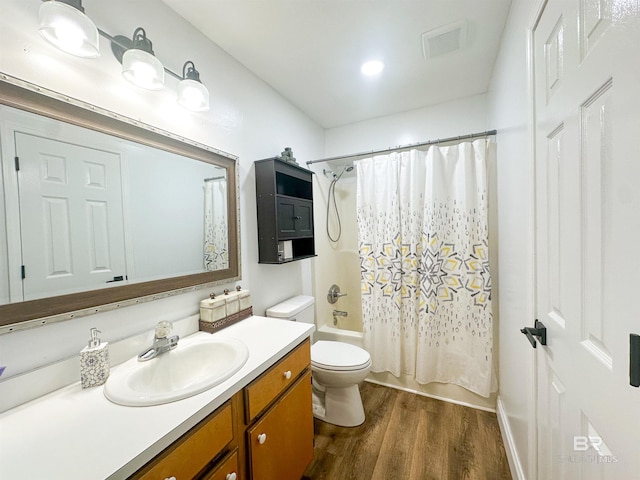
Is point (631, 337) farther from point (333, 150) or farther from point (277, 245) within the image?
point (333, 150)

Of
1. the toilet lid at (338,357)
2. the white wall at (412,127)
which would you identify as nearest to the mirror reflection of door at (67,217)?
the toilet lid at (338,357)

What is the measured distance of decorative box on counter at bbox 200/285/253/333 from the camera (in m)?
1.33

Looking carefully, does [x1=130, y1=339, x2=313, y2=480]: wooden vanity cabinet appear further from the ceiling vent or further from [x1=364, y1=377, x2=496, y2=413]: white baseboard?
the ceiling vent

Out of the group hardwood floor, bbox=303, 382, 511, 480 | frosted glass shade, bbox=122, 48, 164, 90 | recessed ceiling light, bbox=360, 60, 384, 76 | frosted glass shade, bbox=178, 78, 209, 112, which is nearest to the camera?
frosted glass shade, bbox=122, 48, 164, 90

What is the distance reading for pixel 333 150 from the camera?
2.72m

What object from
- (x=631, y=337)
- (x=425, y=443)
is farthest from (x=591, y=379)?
(x=425, y=443)

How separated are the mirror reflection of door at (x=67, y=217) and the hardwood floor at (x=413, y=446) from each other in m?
1.51

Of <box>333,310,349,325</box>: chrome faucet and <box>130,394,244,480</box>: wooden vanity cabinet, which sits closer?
<box>130,394,244,480</box>: wooden vanity cabinet

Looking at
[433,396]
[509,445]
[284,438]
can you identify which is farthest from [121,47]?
[433,396]

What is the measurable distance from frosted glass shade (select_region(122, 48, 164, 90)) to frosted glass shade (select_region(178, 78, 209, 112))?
127 millimetres

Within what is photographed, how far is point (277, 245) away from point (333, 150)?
148 cm

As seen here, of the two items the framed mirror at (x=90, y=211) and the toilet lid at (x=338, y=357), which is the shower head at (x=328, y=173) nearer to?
the framed mirror at (x=90, y=211)

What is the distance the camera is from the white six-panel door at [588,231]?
0.48 metres

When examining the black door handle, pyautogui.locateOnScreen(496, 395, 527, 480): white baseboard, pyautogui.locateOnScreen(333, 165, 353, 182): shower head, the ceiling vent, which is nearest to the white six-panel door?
the black door handle
